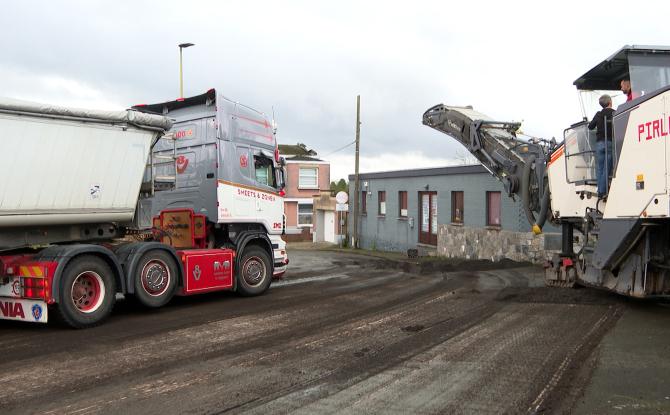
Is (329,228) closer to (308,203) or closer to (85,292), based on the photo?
(308,203)

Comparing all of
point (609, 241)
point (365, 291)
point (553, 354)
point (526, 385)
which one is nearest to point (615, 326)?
point (609, 241)

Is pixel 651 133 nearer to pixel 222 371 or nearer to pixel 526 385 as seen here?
pixel 526 385

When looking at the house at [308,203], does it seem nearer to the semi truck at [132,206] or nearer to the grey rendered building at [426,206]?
the grey rendered building at [426,206]

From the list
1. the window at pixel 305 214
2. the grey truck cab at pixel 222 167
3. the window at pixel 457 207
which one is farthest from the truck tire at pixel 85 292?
the window at pixel 305 214

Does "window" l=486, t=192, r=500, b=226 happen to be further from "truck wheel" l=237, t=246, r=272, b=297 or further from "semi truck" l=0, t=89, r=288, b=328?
"truck wheel" l=237, t=246, r=272, b=297

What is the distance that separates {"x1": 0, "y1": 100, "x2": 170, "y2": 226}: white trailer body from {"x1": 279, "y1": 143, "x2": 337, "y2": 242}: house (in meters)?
30.7

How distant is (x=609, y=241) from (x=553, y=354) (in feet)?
9.69

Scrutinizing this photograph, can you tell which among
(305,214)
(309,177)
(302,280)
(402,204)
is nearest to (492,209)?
(402,204)

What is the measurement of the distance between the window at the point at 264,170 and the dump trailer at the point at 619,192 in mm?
5595

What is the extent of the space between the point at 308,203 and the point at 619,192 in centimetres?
3339

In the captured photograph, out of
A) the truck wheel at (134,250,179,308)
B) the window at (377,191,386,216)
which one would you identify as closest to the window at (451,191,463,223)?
the window at (377,191,386,216)

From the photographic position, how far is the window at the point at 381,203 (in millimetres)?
28844

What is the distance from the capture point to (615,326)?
7879 millimetres

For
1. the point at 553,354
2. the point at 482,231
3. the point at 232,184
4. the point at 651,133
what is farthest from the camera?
the point at 482,231
